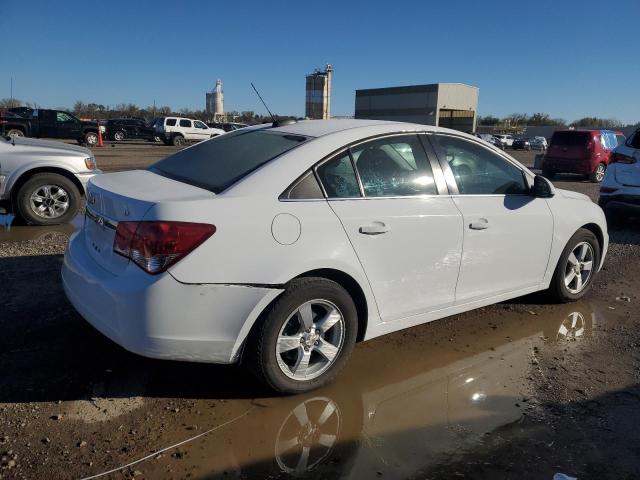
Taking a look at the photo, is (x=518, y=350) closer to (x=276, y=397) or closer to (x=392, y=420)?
(x=392, y=420)

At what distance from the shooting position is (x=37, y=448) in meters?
2.63

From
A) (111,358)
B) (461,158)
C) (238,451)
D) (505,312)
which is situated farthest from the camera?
(505,312)

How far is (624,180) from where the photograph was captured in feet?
28.0

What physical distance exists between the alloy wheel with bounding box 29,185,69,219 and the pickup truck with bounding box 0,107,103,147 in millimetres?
20012

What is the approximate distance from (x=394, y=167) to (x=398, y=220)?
413 mm

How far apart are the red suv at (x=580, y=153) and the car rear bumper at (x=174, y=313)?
649 inches

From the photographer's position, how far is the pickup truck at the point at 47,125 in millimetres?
24734

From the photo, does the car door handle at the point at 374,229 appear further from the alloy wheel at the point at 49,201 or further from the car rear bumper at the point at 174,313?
the alloy wheel at the point at 49,201

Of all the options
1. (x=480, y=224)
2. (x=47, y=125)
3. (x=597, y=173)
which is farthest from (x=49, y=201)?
(x=47, y=125)

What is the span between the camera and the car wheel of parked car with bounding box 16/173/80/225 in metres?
7.16

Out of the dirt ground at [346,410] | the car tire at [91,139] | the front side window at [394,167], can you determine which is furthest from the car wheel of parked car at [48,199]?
the car tire at [91,139]

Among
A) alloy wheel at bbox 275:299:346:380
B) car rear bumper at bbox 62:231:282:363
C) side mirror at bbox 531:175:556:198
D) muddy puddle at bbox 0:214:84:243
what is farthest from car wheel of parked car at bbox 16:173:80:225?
side mirror at bbox 531:175:556:198

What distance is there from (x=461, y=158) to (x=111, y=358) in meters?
2.83

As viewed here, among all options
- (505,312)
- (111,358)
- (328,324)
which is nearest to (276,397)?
(328,324)
